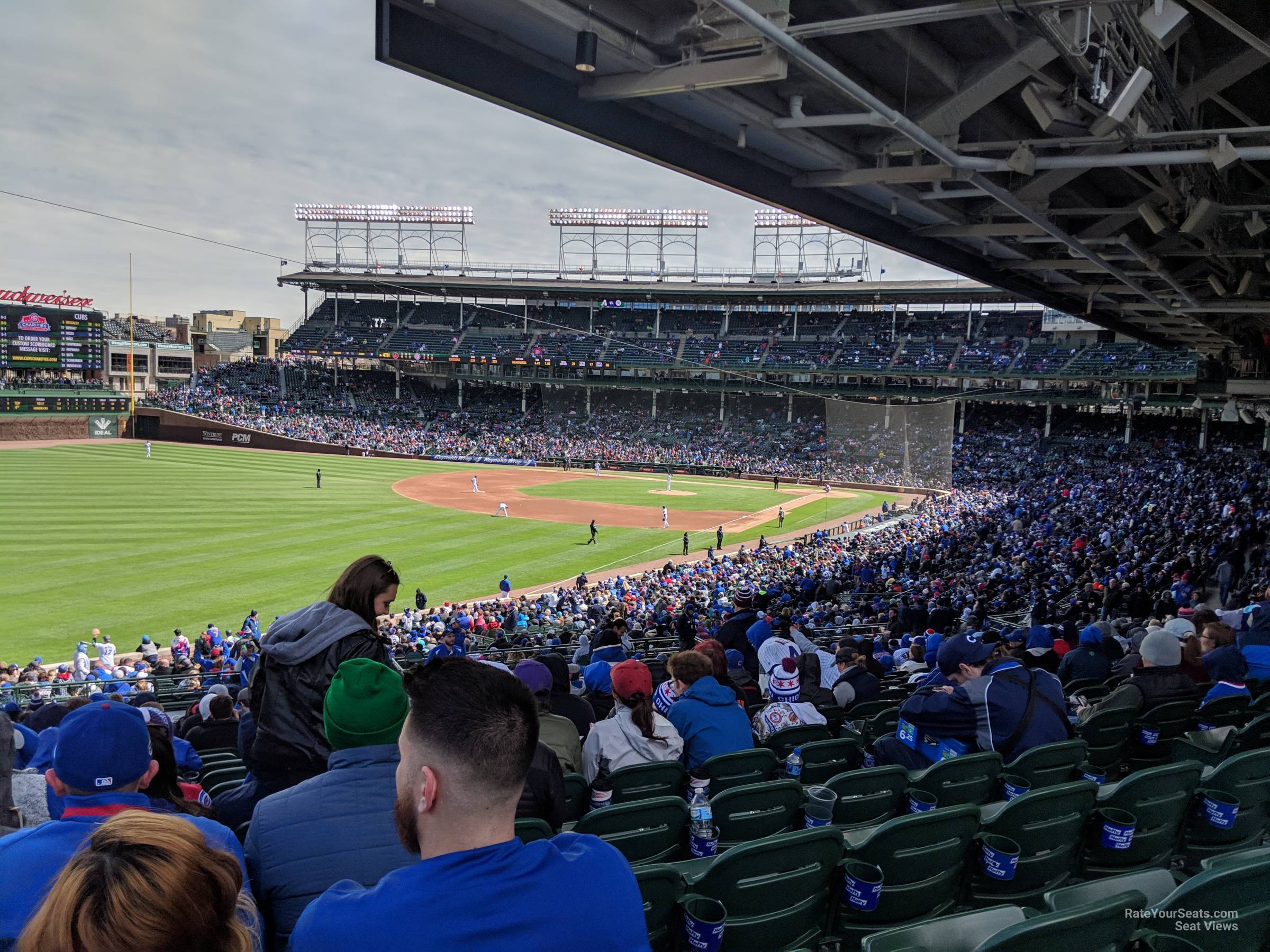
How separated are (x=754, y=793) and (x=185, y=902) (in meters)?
3.01

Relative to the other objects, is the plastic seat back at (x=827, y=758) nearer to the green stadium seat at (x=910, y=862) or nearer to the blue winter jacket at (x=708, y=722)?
the blue winter jacket at (x=708, y=722)

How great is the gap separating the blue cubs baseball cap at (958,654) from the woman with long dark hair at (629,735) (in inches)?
80.6

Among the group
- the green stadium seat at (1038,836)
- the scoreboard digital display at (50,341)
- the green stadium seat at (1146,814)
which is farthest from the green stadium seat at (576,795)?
the scoreboard digital display at (50,341)

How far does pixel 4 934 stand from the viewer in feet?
6.50

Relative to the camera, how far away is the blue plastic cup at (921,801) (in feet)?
13.9

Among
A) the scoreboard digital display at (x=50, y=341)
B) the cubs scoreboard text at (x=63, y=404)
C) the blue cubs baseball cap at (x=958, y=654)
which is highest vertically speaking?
the scoreboard digital display at (x=50, y=341)

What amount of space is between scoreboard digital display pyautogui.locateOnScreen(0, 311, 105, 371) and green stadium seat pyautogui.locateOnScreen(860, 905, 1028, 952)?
65735mm

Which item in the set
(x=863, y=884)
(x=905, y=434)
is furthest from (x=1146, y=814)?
(x=905, y=434)

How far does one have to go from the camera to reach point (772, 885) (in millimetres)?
3066

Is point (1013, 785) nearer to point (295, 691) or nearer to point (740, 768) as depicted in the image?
point (740, 768)

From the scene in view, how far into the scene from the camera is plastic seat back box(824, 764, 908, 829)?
421 cm

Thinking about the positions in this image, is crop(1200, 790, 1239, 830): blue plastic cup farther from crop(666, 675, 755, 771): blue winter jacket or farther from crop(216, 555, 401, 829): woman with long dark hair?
crop(216, 555, 401, 829): woman with long dark hair

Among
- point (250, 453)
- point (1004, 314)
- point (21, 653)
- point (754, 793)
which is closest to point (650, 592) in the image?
point (21, 653)

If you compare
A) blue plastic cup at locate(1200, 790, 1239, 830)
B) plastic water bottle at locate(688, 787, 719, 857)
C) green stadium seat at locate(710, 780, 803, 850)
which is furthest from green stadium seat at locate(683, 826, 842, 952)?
blue plastic cup at locate(1200, 790, 1239, 830)
